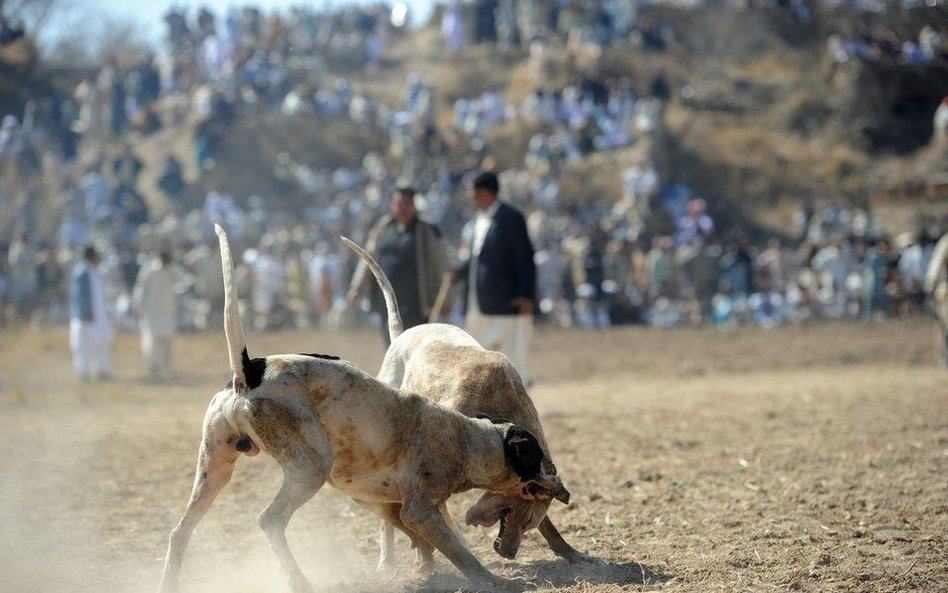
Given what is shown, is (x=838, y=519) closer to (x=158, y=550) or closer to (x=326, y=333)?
(x=158, y=550)

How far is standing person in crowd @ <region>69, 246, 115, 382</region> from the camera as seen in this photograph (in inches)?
758

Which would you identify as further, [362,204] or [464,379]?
[362,204]

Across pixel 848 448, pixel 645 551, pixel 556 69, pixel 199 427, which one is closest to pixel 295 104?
pixel 556 69

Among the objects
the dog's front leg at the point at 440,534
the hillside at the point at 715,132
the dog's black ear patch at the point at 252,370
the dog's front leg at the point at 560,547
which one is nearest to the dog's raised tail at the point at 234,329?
the dog's black ear patch at the point at 252,370

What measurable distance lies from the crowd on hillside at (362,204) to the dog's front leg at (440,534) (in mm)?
15926

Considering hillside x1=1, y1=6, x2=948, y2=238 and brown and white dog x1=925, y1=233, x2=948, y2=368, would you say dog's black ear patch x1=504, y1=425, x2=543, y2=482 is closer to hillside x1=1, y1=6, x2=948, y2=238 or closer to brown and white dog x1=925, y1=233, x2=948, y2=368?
brown and white dog x1=925, y1=233, x2=948, y2=368

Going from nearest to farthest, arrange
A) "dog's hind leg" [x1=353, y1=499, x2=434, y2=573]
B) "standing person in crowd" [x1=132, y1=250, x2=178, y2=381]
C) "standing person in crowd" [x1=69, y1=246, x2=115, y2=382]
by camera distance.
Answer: "dog's hind leg" [x1=353, y1=499, x2=434, y2=573], "standing person in crowd" [x1=69, y1=246, x2=115, y2=382], "standing person in crowd" [x1=132, y1=250, x2=178, y2=381]

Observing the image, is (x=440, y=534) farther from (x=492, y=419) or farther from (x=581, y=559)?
(x=581, y=559)

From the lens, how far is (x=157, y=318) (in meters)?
19.8

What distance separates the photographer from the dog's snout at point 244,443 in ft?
18.1

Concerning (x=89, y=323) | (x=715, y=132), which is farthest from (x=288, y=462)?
(x=715, y=132)

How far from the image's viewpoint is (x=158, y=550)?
6.96 metres

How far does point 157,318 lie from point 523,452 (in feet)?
49.0

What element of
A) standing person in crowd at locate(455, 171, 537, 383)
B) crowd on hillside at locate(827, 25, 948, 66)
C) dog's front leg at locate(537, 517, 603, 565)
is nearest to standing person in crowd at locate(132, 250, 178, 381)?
standing person in crowd at locate(455, 171, 537, 383)
